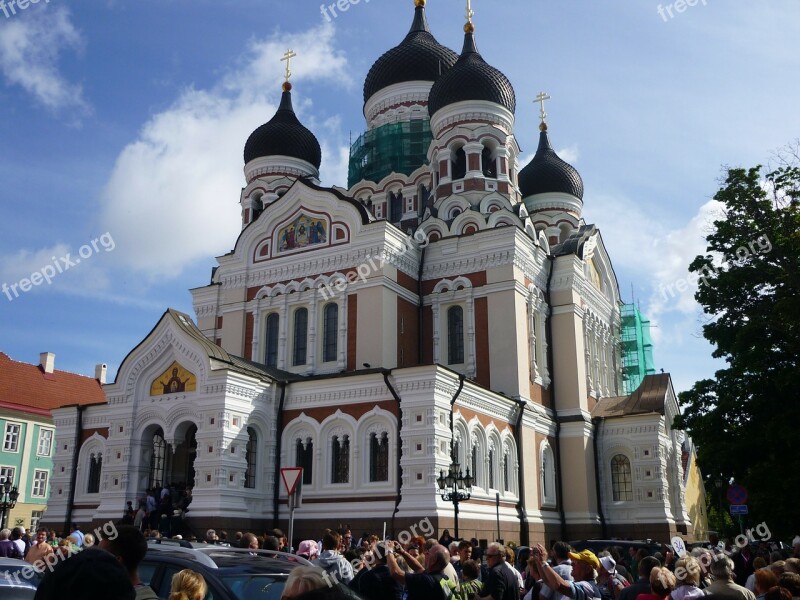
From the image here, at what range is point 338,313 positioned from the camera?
2592 cm

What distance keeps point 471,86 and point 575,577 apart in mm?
26142

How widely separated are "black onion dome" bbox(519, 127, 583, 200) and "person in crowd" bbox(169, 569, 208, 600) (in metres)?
32.5

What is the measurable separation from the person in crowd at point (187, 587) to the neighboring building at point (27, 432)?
32.5 metres

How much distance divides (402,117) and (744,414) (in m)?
21.6

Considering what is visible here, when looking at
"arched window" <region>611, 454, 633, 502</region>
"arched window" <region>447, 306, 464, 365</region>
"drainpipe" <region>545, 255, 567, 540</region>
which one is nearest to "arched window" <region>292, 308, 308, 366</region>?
"arched window" <region>447, 306, 464, 365</region>

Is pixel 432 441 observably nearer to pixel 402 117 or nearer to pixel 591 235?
pixel 591 235

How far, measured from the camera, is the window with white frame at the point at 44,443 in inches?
1518

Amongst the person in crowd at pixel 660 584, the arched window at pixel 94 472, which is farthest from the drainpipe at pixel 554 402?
the person in crowd at pixel 660 584

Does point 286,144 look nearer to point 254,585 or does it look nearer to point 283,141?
point 283,141

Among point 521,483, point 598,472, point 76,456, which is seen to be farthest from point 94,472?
point 598,472

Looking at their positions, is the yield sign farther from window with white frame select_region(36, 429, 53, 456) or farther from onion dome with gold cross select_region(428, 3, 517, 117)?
window with white frame select_region(36, 429, 53, 456)

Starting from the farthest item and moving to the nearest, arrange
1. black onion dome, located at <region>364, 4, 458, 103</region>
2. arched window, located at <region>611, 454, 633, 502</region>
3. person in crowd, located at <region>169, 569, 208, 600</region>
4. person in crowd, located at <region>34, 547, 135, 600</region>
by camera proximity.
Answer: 1. black onion dome, located at <region>364, 4, 458, 103</region>
2. arched window, located at <region>611, 454, 633, 502</region>
3. person in crowd, located at <region>169, 569, 208, 600</region>
4. person in crowd, located at <region>34, 547, 135, 600</region>

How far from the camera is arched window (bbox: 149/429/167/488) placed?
23.2 metres

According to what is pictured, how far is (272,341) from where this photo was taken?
2738cm
